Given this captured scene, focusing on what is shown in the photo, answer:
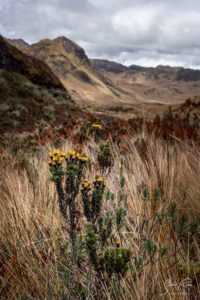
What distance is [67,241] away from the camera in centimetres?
208

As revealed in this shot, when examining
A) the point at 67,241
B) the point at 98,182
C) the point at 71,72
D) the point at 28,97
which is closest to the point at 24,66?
the point at 28,97

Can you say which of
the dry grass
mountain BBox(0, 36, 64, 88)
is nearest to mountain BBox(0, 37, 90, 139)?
mountain BBox(0, 36, 64, 88)

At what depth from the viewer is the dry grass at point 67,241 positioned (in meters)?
1.62

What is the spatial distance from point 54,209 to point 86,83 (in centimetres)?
14193

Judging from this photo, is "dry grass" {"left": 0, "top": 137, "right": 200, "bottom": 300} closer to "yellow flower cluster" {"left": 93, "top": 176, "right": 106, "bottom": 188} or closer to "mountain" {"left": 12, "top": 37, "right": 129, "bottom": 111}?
"yellow flower cluster" {"left": 93, "top": 176, "right": 106, "bottom": 188}

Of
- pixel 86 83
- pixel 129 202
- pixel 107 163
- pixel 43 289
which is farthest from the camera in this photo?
pixel 86 83

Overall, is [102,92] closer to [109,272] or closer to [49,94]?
[49,94]

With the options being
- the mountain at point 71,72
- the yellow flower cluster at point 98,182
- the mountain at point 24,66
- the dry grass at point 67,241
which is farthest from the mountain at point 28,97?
the mountain at point 71,72

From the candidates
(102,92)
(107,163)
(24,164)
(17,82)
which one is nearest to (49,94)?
(17,82)

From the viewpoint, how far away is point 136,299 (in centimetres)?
145

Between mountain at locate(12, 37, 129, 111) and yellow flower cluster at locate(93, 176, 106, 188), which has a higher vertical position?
mountain at locate(12, 37, 129, 111)

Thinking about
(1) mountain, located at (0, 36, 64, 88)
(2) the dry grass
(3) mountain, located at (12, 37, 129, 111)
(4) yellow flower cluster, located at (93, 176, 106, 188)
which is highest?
(3) mountain, located at (12, 37, 129, 111)

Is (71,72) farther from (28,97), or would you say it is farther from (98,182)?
(98,182)

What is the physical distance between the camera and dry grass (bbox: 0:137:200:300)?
162 cm
